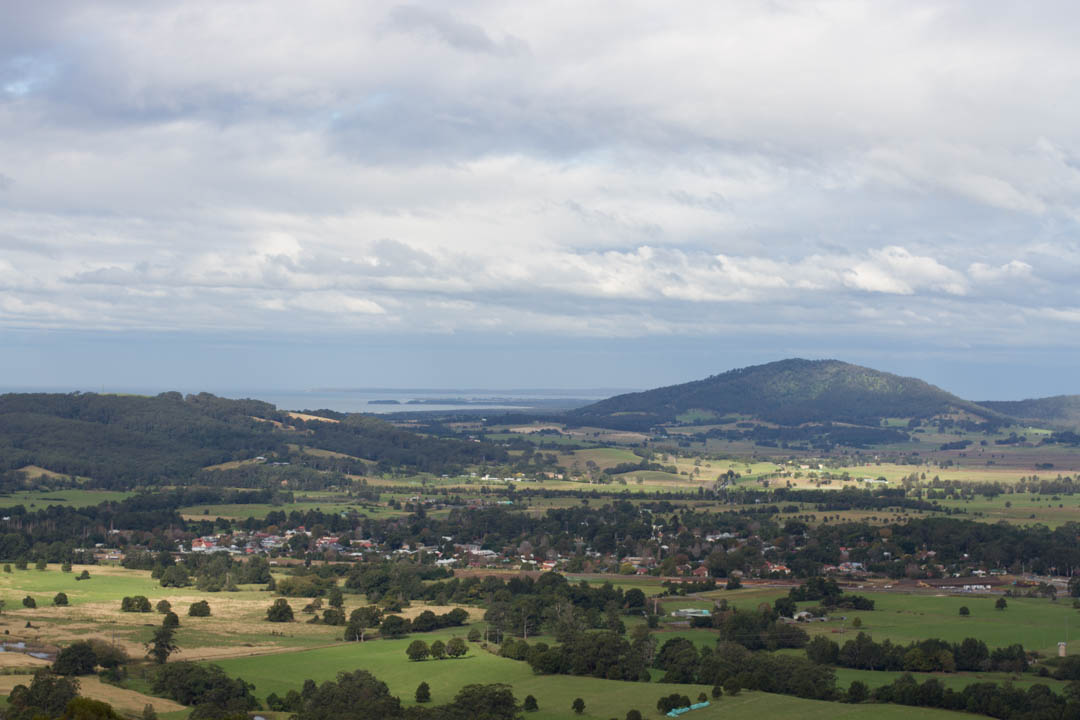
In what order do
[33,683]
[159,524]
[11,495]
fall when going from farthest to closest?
[11,495]
[159,524]
[33,683]

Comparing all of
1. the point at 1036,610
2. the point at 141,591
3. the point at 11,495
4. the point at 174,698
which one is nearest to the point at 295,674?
the point at 174,698

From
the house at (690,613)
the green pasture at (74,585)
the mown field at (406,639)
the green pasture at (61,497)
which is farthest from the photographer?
the green pasture at (61,497)

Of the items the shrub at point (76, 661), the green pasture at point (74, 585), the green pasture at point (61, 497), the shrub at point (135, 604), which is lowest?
the green pasture at point (74, 585)

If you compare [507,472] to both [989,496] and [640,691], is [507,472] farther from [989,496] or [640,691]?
[640,691]

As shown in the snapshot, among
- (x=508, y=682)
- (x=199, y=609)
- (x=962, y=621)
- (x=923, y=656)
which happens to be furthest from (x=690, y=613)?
(x=199, y=609)

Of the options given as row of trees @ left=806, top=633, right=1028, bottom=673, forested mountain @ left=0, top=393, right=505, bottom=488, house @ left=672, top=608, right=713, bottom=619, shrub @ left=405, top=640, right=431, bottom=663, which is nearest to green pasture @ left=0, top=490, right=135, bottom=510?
forested mountain @ left=0, top=393, right=505, bottom=488

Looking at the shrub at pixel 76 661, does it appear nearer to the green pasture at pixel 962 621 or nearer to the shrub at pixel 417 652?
the shrub at pixel 417 652

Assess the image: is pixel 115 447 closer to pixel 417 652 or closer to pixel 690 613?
pixel 690 613

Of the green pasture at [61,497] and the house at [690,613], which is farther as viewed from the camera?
the green pasture at [61,497]

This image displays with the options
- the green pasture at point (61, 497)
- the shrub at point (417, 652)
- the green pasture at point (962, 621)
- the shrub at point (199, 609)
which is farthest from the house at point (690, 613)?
the green pasture at point (61, 497)

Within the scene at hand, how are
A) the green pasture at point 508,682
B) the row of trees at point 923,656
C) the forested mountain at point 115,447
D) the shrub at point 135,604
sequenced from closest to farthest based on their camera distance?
the green pasture at point 508,682 < the row of trees at point 923,656 < the shrub at point 135,604 < the forested mountain at point 115,447

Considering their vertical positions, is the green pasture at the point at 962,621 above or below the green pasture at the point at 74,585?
above
